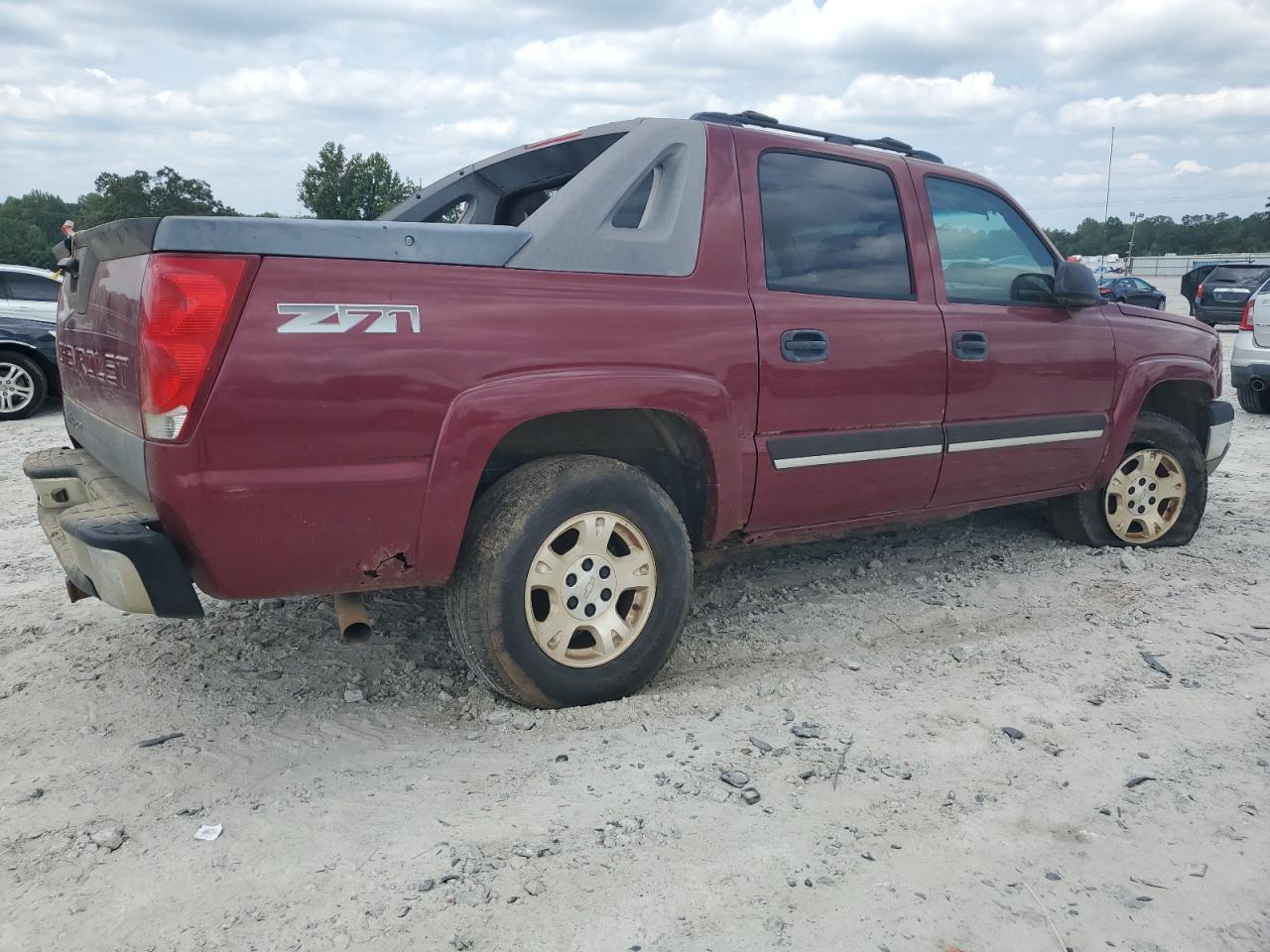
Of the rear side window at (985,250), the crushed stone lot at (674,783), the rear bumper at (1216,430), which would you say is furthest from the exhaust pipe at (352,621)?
the rear bumper at (1216,430)

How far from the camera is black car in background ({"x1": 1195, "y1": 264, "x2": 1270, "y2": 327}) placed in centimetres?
1842

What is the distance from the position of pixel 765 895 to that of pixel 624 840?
0.39m

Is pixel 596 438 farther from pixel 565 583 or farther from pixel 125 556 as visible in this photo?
pixel 125 556

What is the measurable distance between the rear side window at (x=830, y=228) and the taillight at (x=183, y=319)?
5.87 ft

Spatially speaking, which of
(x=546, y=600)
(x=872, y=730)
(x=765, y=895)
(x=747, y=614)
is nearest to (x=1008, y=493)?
(x=747, y=614)

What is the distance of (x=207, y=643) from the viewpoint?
143 inches

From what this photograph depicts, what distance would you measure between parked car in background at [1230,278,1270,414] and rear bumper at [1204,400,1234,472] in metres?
5.12

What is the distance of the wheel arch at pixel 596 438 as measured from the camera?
272cm

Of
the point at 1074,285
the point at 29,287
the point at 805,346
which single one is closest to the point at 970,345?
the point at 1074,285

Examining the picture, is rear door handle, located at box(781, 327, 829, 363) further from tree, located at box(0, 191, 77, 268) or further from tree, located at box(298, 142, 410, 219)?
tree, located at box(0, 191, 77, 268)

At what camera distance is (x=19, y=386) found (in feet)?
30.2

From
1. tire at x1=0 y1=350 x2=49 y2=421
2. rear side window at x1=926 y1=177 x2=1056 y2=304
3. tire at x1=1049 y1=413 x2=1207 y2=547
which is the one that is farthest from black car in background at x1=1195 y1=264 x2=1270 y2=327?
tire at x1=0 y1=350 x2=49 y2=421

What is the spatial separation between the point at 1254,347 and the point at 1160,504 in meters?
5.68

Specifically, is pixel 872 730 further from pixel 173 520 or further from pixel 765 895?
pixel 173 520
